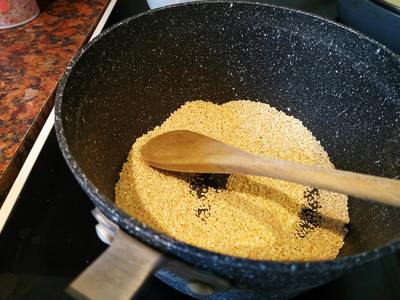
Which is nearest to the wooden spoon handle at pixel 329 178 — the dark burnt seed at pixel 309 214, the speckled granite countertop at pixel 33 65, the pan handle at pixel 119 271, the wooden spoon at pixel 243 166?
the wooden spoon at pixel 243 166

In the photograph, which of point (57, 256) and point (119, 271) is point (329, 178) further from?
point (57, 256)

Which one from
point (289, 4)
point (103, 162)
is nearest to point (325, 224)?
point (103, 162)

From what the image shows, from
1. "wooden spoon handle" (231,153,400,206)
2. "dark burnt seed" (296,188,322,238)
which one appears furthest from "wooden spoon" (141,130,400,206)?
"dark burnt seed" (296,188,322,238)

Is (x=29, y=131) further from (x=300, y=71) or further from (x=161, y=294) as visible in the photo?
(x=300, y=71)

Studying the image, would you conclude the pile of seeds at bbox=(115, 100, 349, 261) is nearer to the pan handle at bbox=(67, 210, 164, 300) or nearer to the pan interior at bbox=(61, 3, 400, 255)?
the pan interior at bbox=(61, 3, 400, 255)

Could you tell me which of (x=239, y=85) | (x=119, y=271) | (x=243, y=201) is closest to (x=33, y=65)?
(x=239, y=85)

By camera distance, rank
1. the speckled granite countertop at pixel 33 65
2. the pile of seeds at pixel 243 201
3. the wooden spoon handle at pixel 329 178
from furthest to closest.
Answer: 1. the speckled granite countertop at pixel 33 65
2. the pile of seeds at pixel 243 201
3. the wooden spoon handle at pixel 329 178

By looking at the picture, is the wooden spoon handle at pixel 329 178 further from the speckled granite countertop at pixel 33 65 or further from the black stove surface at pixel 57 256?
the speckled granite countertop at pixel 33 65
